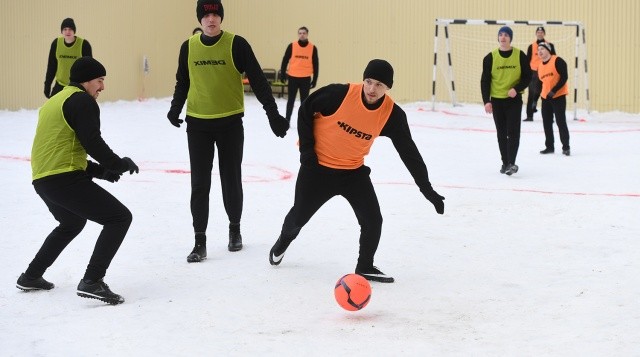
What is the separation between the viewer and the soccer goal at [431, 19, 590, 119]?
20484 millimetres

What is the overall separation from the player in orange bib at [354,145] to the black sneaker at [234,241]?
871mm

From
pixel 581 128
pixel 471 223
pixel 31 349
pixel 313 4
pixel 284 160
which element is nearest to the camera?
pixel 31 349

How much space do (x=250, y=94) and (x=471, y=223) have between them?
53.6 feet

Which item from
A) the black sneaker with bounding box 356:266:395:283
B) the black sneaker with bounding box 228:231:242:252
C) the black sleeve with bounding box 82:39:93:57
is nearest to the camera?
the black sneaker with bounding box 356:266:395:283

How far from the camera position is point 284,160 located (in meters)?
12.0

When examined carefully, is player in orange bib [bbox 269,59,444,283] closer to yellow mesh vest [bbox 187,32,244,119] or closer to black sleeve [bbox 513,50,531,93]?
yellow mesh vest [bbox 187,32,244,119]

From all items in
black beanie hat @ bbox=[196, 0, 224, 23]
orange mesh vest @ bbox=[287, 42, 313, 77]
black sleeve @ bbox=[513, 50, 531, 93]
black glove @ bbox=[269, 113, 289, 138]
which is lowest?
orange mesh vest @ bbox=[287, 42, 313, 77]

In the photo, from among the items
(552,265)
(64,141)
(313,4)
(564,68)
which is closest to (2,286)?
(64,141)

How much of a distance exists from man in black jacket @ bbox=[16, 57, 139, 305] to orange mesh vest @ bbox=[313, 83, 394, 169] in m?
1.19

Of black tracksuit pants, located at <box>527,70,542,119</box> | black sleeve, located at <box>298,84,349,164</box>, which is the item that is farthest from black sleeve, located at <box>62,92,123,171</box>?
black tracksuit pants, located at <box>527,70,542,119</box>

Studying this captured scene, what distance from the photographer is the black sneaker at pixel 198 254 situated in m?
6.59

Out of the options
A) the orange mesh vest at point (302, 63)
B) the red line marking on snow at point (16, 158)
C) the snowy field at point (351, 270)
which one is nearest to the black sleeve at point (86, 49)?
the red line marking on snow at point (16, 158)

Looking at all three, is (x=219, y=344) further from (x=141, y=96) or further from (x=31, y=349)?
(x=141, y=96)

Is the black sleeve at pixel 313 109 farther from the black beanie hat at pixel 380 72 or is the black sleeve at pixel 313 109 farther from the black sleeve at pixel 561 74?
the black sleeve at pixel 561 74
